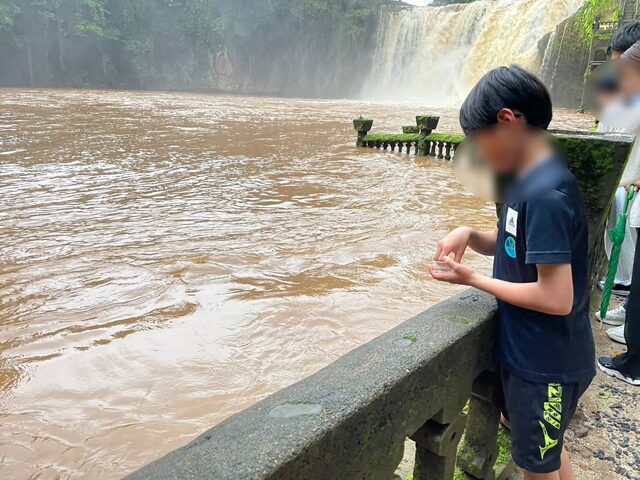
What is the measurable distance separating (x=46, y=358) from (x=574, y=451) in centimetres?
338

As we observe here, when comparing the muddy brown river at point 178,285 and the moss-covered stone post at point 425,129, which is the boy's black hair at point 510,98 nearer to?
the muddy brown river at point 178,285

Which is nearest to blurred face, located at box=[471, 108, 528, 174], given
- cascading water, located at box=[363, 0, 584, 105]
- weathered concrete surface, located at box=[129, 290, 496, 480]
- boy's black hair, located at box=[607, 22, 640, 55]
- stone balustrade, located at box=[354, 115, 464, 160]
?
weathered concrete surface, located at box=[129, 290, 496, 480]

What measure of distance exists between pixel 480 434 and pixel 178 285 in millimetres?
3588

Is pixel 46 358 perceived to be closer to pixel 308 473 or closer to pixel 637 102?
pixel 308 473

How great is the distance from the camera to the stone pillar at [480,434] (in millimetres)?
1758

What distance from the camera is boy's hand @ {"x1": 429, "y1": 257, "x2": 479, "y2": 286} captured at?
1479 mm

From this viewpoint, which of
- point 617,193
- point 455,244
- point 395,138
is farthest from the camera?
point 395,138

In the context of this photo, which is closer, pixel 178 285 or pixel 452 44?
pixel 178 285

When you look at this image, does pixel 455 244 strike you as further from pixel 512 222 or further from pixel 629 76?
pixel 629 76

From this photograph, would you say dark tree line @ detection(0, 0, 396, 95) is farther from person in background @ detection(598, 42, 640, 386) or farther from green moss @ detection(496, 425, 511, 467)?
green moss @ detection(496, 425, 511, 467)

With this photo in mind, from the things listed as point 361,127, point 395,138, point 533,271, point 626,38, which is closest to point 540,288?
point 533,271

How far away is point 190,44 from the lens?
4388cm

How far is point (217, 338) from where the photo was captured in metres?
3.91

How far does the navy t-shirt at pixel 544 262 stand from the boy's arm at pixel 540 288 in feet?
0.13
